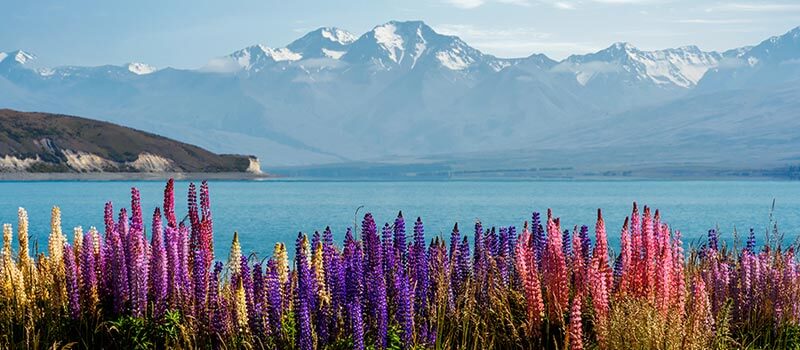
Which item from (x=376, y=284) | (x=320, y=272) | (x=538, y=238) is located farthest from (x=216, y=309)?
(x=538, y=238)

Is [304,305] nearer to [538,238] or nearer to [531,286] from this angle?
[531,286]

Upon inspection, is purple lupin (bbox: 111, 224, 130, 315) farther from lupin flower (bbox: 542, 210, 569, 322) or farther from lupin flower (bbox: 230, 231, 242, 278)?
lupin flower (bbox: 542, 210, 569, 322)

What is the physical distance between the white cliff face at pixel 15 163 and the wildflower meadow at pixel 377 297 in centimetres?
19292

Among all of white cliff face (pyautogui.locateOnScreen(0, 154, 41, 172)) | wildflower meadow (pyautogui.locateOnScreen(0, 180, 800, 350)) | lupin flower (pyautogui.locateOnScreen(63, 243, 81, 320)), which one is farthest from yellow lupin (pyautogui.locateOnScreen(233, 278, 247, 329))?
white cliff face (pyautogui.locateOnScreen(0, 154, 41, 172))

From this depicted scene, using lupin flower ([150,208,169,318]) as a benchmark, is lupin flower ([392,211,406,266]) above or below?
above

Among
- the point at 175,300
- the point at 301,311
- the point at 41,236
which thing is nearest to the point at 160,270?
the point at 175,300

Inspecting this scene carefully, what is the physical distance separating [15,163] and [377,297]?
198529 mm

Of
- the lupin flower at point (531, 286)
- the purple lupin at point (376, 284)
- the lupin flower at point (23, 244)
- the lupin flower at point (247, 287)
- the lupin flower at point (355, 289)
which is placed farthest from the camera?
→ the lupin flower at point (23, 244)

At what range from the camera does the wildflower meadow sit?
8.70 metres

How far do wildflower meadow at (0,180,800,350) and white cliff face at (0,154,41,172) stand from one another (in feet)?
633

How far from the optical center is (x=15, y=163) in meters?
194

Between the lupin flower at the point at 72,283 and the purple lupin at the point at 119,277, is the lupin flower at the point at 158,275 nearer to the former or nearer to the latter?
the purple lupin at the point at 119,277

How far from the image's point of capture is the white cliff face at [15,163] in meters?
192

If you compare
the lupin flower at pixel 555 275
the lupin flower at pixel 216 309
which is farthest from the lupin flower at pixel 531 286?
the lupin flower at pixel 216 309
